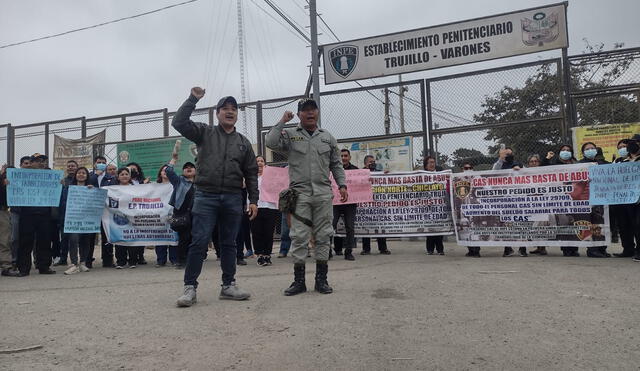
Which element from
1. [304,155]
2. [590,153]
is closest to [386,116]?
[590,153]

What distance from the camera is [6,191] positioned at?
685cm

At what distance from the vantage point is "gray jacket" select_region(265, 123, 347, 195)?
475 centimetres

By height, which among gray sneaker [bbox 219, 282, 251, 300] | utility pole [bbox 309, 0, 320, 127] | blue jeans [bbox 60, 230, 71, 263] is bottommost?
gray sneaker [bbox 219, 282, 251, 300]

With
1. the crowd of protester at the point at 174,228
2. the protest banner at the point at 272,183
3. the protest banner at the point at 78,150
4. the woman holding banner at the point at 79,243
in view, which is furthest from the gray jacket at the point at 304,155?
the protest banner at the point at 78,150

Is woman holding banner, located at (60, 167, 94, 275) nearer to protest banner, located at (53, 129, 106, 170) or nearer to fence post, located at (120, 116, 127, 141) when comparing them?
fence post, located at (120, 116, 127, 141)

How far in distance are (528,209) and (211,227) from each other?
5.29 meters

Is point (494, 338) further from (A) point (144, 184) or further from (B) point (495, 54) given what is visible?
(B) point (495, 54)

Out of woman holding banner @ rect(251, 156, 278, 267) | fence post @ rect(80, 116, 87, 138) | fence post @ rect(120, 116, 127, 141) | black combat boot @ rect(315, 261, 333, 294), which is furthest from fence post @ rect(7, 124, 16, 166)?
black combat boot @ rect(315, 261, 333, 294)

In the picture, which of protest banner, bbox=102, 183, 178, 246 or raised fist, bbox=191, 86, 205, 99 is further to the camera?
protest banner, bbox=102, 183, 178, 246

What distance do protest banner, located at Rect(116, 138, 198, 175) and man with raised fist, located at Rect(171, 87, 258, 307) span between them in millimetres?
7981

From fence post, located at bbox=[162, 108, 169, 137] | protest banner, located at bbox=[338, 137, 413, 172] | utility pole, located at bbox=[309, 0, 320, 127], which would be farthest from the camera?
fence post, located at bbox=[162, 108, 169, 137]

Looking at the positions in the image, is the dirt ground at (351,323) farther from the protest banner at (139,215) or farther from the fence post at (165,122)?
the fence post at (165,122)

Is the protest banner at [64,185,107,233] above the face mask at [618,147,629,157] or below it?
below

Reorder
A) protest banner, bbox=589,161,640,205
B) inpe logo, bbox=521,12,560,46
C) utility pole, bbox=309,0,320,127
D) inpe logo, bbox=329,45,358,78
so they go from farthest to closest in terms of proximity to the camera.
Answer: inpe logo, bbox=329,45,358,78 → utility pole, bbox=309,0,320,127 → inpe logo, bbox=521,12,560,46 → protest banner, bbox=589,161,640,205
